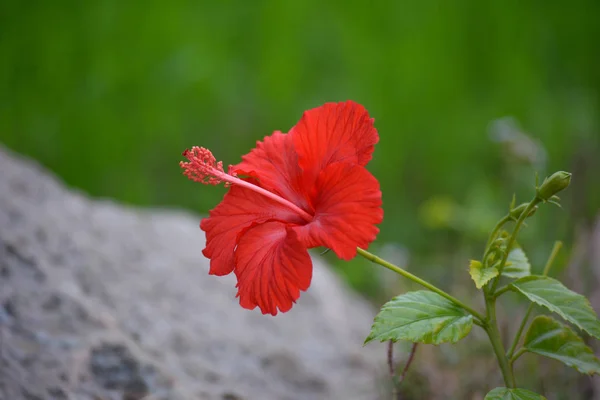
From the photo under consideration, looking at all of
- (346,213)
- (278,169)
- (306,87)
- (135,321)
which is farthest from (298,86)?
(346,213)

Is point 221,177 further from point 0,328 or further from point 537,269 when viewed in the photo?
point 537,269

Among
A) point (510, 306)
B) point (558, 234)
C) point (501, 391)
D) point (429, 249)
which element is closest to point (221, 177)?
point (501, 391)

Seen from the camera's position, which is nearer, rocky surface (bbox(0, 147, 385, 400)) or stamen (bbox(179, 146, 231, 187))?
stamen (bbox(179, 146, 231, 187))

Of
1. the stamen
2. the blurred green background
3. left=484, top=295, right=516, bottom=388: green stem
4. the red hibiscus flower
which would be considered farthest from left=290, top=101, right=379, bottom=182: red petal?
the blurred green background

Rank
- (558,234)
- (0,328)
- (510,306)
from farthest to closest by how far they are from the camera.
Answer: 1. (558,234)
2. (510,306)
3. (0,328)

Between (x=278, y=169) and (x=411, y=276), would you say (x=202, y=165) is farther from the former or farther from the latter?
(x=411, y=276)

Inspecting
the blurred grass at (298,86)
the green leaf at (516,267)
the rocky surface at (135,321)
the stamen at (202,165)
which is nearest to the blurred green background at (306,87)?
the blurred grass at (298,86)

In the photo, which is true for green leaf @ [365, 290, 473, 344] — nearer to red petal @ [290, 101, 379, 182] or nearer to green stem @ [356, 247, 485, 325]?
green stem @ [356, 247, 485, 325]
